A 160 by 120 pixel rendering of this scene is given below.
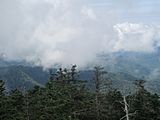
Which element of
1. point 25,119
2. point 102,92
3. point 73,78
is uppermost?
point 73,78

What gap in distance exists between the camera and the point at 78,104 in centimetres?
6875

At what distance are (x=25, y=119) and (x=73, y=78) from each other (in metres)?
22.4

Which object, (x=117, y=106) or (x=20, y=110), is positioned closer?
(x=20, y=110)

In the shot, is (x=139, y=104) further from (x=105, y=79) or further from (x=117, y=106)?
(x=105, y=79)

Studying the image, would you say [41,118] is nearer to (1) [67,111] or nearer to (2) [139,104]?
(1) [67,111]

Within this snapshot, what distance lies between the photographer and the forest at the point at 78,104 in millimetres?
60938

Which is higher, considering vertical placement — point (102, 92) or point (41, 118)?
point (102, 92)

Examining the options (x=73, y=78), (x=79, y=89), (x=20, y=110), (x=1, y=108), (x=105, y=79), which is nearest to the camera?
(x=105, y=79)

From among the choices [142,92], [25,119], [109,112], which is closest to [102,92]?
[109,112]

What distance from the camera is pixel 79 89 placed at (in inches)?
2879

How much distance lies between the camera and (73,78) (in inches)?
3132

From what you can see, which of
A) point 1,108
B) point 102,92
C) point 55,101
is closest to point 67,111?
point 55,101

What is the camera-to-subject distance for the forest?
6094cm

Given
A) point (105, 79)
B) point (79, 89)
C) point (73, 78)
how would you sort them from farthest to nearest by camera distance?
1. point (73, 78)
2. point (79, 89)
3. point (105, 79)
